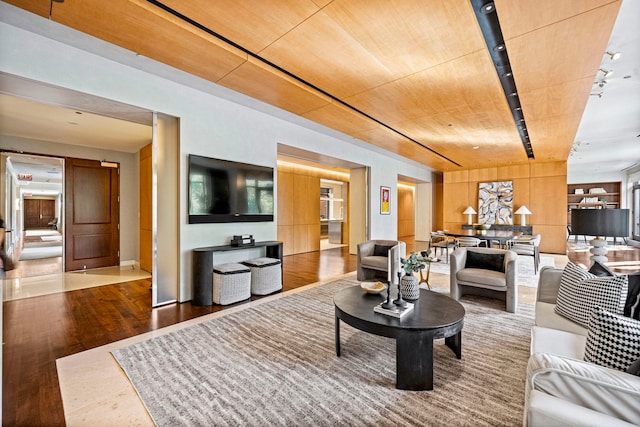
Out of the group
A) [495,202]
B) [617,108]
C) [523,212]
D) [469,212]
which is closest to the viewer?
[617,108]

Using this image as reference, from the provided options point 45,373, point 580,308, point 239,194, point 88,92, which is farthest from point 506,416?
point 88,92

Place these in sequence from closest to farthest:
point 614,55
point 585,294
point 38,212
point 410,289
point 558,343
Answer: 1. point 558,343
2. point 585,294
3. point 410,289
4. point 614,55
5. point 38,212

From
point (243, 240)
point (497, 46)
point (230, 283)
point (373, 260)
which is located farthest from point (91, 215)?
point (497, 46)

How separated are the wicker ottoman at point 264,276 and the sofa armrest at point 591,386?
3.57 metres

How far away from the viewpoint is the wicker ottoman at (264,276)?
4.39m

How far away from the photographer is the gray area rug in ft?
6.05

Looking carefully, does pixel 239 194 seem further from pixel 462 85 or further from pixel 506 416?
pixel 506 416

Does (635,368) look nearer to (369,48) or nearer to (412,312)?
(412,312)

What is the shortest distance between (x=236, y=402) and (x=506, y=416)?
5.74 ft

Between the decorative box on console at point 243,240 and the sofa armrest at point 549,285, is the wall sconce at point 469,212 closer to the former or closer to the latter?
the sofa armrest at point 549,285

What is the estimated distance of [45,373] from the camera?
7.60ft

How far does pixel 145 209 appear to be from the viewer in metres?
5.97

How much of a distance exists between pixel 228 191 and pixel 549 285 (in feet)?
13.6

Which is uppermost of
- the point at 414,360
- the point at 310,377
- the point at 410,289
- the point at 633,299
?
the point at 633,299
